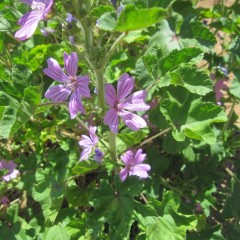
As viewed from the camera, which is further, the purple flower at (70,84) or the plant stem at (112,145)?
the plant stem at (112,145)

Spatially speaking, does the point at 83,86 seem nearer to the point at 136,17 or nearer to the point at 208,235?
the point at 136,17

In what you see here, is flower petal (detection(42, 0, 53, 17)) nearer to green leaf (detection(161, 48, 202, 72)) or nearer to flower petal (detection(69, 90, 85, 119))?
flower petal (detection(69, 90, 85, 119))

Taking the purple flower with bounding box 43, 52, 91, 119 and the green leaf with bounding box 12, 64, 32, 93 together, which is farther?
the green leaf with bounding box 12, 64, 32, 93

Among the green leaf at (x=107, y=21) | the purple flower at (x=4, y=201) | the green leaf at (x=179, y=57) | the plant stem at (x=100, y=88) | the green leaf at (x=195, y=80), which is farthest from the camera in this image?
the purple flower at (x=4, y=201)

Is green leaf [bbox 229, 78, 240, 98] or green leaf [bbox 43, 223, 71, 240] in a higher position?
green leaf [bbox 229, 78, 240, 98]

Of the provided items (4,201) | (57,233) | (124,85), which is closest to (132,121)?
(124,85)

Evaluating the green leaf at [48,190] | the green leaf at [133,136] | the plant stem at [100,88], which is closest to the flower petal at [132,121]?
the plant stem at [100,88]

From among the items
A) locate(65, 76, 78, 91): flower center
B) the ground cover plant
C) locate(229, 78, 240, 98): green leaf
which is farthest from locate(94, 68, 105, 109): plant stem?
locate(229, 78, 240, 98): green leaf

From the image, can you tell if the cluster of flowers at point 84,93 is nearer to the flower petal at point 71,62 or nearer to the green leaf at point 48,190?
the flower petal at point 71,62

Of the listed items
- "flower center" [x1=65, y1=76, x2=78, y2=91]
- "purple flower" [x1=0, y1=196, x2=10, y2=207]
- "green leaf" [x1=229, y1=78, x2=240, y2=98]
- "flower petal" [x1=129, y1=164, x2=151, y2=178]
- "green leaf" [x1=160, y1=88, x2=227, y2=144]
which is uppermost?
"flower center" [x1=65, y1=76, x2=78, y2=91]
